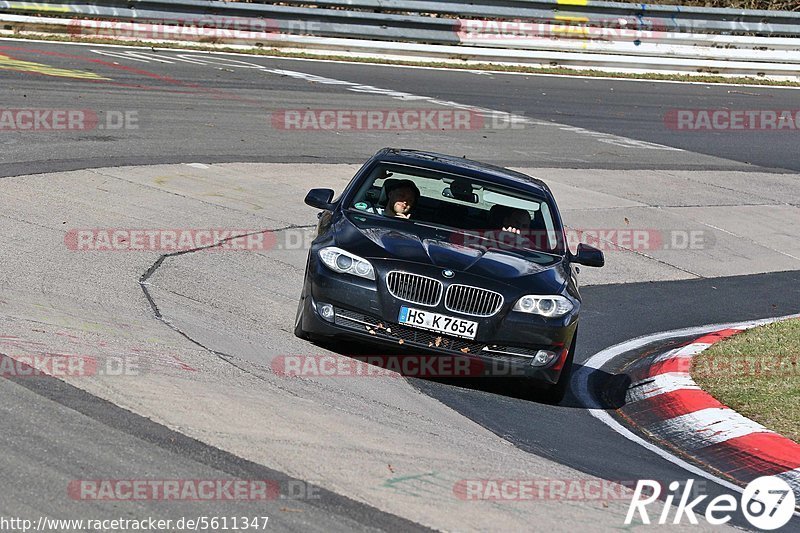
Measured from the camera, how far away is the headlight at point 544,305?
25.5ft

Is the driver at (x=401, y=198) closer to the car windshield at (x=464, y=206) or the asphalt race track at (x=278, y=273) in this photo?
the car windshield at (x=464, y=206)

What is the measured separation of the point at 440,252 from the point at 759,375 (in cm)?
287

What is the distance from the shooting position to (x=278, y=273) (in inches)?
425

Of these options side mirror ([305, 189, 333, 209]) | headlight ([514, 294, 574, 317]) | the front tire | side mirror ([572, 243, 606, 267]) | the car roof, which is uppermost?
the car roof

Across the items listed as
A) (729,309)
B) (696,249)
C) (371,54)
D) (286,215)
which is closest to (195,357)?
(286,215)

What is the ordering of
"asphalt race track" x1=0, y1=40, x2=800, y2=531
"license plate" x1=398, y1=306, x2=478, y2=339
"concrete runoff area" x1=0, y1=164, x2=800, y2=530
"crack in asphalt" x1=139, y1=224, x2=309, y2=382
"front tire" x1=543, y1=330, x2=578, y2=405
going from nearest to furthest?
"asphalt race track" x1=0, y1=40, x2=800, y2=531, "concrete runoff area" x1=0, y1=164, x2=800, y2=530, "crack in asphalt" x1=139, y1=224, x2=309, y2=382, "license plate" x1=398, y1=306, x2=478, y2=339, "front tire" x1=543, y1=330, x2=578, y2=405

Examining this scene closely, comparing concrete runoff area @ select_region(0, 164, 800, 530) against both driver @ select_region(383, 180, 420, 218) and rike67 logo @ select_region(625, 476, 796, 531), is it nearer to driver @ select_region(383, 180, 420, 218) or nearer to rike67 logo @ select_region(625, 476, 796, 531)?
rike67 logo @ select_region(625, 476, 796, 531)

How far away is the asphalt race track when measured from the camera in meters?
5.41

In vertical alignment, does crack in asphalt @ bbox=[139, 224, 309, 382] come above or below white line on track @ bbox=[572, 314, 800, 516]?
above

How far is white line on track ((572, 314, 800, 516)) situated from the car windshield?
1057mm

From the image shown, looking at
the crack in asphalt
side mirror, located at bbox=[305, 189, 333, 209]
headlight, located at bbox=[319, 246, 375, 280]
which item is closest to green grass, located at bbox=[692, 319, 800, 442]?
headlight, located at bbox=[319, 246, 375, 280]

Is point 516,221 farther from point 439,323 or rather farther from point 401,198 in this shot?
point 439,323

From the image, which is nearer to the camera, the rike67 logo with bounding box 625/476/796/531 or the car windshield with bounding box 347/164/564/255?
the rike67 logo with bounding box 625/476/796/531

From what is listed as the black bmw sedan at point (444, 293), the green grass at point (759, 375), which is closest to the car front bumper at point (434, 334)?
the black bmw sedan at point (444, 293)
